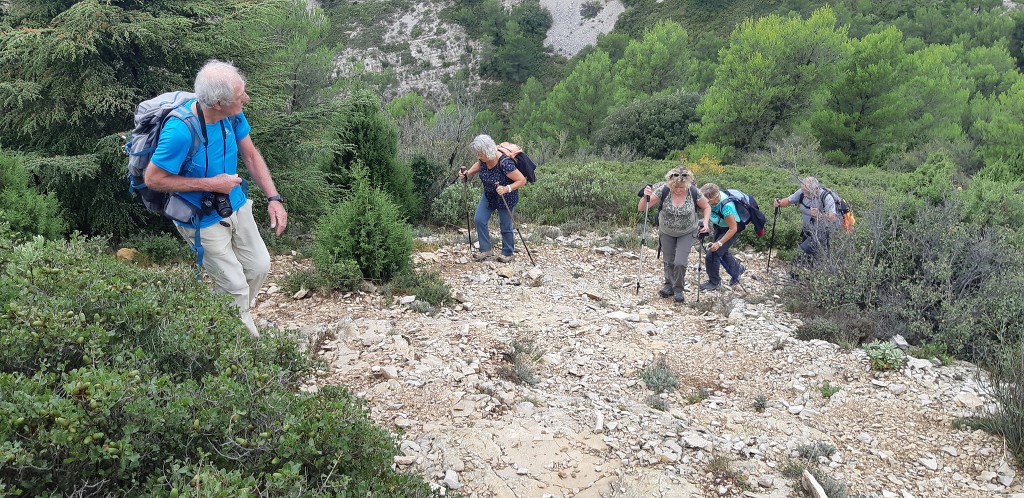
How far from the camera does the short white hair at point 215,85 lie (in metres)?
3.45

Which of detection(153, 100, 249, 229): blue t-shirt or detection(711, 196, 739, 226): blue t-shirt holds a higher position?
detection(153, 100, 249, 229): blue t-shirt

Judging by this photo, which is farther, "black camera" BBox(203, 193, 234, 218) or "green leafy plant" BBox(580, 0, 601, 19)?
"green leafy plant" BBox(580, 0, 601, 19)

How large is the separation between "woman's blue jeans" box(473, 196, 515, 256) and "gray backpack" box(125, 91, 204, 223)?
4242 millimetres

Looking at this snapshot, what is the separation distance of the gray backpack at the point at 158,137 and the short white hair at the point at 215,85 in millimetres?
146

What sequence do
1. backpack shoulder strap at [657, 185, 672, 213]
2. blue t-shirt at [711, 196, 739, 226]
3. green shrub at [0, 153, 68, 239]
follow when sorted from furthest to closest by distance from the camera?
blue t-shirt at [711, 196, 739, 226], backpack shoulder strap at [657, 185, 672, 213], green shrub at [0, 153, 68, 239]

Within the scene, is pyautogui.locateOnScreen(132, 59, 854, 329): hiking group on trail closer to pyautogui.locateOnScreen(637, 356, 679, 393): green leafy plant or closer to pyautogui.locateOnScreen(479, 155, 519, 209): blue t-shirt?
pyautogui.locateOnScreen(637, 356, 679, 393): green leafy plant

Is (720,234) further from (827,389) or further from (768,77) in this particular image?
(768,77)

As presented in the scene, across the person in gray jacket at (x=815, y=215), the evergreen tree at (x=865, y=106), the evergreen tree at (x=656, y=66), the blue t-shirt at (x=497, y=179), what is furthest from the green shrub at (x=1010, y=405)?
the evergreen tree at (x=656, y=66)

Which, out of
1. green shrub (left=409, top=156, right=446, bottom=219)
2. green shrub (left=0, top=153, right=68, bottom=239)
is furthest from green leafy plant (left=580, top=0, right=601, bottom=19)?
green shrub (left=0, top=153, right=68, bottom=239)

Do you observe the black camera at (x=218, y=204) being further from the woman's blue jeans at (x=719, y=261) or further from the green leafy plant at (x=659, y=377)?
the woman's blue jeans at (x=719, y=261)

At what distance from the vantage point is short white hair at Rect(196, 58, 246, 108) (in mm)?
3445

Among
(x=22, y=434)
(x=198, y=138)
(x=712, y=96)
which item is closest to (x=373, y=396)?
(x=198, y=138)

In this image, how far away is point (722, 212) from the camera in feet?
23.7

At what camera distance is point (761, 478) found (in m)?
3.67
